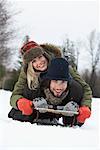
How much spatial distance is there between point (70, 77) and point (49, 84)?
0.27 feet

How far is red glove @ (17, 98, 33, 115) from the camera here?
1433 millimetres

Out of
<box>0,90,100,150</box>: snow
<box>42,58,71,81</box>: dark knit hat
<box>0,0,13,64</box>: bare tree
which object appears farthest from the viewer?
<box>0,0,13,64</box>: bare tree

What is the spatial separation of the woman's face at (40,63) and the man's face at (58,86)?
0.08 metres

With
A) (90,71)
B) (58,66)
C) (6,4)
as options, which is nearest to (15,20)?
(6,4)

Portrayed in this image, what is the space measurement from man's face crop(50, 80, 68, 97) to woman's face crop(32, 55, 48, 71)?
0.25 feet

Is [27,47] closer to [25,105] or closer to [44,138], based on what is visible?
[25,105]

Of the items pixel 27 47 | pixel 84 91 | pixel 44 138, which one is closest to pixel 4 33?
pixel 27 47

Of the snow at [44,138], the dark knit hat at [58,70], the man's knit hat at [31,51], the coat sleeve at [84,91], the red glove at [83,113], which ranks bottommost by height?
the snow at [44,138]

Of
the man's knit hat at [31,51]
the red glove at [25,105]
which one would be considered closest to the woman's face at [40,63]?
the man's knit hat at [31,51]

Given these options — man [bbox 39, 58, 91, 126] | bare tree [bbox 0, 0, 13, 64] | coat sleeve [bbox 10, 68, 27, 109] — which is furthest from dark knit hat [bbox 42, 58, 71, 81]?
→ bare tree [bbox 0, 0, 13, 64]

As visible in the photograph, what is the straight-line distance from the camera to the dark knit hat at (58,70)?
1394mm

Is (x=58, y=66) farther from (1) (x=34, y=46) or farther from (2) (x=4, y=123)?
(2) (x=4, y=123)

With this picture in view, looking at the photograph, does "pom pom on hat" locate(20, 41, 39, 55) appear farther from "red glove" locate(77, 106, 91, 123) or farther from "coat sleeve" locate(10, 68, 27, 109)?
"red glove" locate(77, 106, 91, 123)

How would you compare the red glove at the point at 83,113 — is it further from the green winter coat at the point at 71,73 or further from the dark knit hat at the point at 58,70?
the dark knit hat at the point at 58,70
